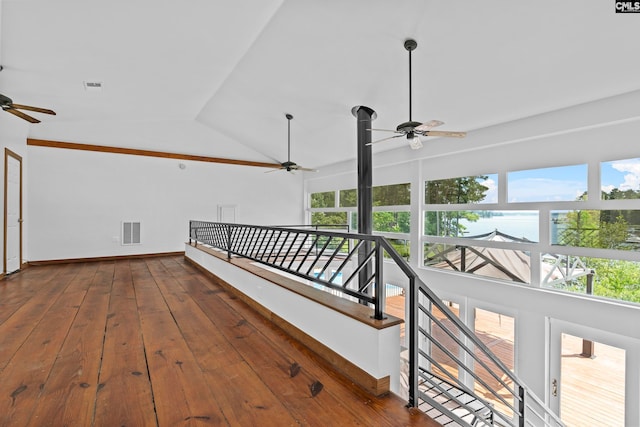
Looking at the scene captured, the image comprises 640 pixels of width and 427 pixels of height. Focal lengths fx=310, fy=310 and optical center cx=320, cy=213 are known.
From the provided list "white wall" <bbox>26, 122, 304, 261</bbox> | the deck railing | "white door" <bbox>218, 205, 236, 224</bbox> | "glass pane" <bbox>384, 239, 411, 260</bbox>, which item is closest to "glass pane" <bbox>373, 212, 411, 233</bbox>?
"glass pane" <bbox>384, 239, 411, 260</bbox>

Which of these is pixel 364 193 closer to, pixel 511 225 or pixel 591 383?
pixel 511 225

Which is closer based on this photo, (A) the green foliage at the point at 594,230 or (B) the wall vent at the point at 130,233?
(A) the green foliage at the point at 594,230

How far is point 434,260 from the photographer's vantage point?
5848 millimetres

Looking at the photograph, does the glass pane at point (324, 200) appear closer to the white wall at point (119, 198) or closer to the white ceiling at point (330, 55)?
the white wall at point (119, 198)

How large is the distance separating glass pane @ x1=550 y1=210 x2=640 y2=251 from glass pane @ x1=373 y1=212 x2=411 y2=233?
8.40 ft

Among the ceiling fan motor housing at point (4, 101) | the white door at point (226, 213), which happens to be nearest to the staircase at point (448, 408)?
the ceiling fan motor housing at point (4, 101)

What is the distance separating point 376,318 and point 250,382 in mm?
785

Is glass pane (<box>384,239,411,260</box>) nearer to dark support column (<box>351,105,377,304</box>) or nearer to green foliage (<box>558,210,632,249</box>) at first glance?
dark support column (<box>351,105,377,304</box>)

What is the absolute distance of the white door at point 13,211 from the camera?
4.93m

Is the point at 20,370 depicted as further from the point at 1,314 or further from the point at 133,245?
the point at 133,245

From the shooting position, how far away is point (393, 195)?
6.77 m

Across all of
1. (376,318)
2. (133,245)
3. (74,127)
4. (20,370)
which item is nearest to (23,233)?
(133,245)

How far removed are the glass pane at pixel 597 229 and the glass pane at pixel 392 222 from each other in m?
2.56

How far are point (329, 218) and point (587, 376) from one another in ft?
20.1
